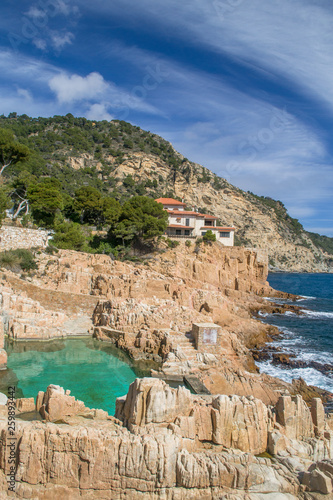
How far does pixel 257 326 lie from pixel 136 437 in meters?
16.4

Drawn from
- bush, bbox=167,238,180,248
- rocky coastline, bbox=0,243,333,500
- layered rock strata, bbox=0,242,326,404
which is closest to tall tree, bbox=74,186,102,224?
bush, bbox=167,238,180,248

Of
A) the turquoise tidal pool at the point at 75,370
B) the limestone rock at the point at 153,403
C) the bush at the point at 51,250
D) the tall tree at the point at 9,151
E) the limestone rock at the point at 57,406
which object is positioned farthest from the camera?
the tall tree at the point at 9,151

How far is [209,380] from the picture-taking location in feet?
41.1

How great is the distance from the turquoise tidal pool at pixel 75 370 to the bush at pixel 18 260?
6895mm

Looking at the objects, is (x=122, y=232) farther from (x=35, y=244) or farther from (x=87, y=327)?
(x=87, y=327)

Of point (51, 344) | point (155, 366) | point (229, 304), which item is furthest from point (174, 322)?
point (229, 304)

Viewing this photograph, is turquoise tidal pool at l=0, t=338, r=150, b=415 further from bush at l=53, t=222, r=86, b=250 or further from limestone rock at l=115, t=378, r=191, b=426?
bush at l=53, t=222, r=86, b=250

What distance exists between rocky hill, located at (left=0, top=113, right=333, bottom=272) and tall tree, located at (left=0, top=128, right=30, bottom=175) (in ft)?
21.6

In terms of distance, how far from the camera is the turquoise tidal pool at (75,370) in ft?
36.0

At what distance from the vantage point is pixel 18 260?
68.6 feet

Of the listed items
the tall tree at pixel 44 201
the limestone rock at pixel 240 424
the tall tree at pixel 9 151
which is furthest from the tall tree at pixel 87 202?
the limestone rock at pixel 240 424

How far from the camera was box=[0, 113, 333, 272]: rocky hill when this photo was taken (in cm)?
5003

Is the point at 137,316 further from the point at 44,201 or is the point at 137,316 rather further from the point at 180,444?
the point at 44,201

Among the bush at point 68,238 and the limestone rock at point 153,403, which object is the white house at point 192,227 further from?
the limestone rock at point 153,403
